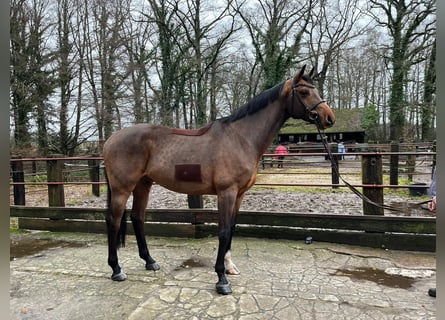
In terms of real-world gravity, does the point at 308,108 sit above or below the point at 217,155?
above

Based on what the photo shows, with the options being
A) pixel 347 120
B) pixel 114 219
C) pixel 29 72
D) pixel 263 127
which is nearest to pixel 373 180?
pixel 263 127

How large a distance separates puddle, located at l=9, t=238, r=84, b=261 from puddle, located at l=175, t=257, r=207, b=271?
→ 1472 millimetres

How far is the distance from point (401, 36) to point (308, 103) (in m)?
15.9

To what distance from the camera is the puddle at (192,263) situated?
2.92 m

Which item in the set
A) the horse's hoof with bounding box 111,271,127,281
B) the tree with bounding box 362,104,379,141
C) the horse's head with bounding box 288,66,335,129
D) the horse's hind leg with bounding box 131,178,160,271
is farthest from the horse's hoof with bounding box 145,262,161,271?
the tree with bounding box 362,104,379,141

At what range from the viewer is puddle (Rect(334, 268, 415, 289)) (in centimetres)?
246

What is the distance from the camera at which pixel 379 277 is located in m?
2.60

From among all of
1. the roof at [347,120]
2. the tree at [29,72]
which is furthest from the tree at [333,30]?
the tree at [29,72]

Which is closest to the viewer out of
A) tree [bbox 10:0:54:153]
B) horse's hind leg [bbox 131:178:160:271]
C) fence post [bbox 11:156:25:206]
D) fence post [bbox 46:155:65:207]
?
horse's hind leg [bbox 131:178:160:271]

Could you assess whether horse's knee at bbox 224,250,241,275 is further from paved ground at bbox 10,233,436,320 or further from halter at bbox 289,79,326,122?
halter at bbox 289,79,326,122

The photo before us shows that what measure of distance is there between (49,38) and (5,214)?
39.5 feet

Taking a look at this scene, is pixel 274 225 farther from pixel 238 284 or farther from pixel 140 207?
pixel 140 207

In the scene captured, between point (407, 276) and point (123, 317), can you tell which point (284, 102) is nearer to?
point (407, 276)

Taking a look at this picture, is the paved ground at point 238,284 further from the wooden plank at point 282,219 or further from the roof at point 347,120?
the roof at point 347,120
